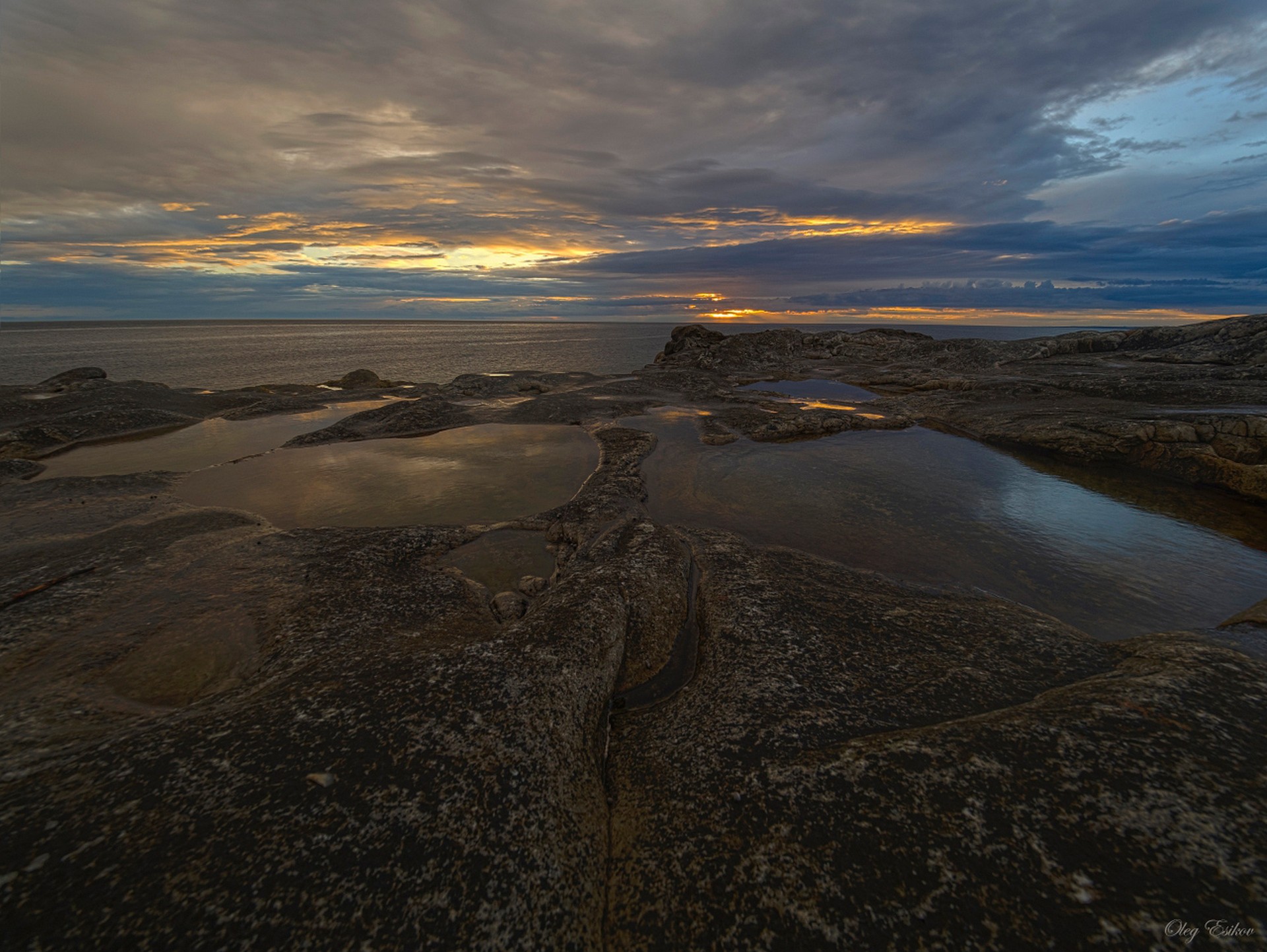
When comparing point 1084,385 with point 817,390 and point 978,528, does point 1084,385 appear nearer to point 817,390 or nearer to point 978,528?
point 817,390

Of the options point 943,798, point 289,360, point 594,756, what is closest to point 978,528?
point 943,798

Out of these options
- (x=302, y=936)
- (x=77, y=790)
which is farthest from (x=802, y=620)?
(x=77, y=790)

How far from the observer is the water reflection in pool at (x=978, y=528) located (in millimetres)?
10891

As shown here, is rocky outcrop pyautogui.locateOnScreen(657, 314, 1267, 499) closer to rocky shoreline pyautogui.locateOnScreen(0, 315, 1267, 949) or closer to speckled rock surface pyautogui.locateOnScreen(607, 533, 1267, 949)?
rocky shoreline pyautogui.locateOnScreen(0, 315, 1267, 949)

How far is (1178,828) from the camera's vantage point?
479 cm

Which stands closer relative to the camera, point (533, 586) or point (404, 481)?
point (533, 586)

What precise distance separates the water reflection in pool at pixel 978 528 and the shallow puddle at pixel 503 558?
427 centimetres

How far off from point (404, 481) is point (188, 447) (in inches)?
546

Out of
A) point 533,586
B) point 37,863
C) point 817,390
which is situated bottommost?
point 533,586

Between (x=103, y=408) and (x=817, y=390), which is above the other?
(x=817, y=390)

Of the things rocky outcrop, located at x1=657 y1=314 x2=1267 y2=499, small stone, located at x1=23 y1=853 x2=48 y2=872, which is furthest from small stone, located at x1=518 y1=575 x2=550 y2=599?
rocky outcrop, located at x1=657 y1=314 x2=1267 y2=499

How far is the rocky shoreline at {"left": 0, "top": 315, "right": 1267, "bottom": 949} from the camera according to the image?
14.3ft

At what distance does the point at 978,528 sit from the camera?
14.5 m

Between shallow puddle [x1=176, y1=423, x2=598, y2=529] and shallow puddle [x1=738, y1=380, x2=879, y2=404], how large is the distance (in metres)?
22.5
